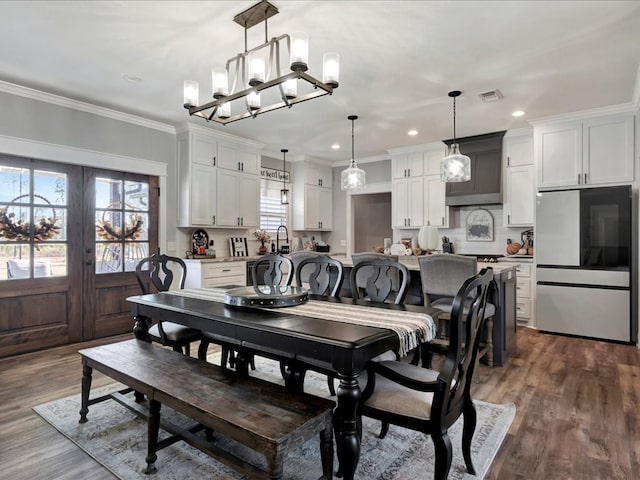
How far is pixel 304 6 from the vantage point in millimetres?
2471

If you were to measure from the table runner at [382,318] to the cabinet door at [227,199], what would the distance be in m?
3.09

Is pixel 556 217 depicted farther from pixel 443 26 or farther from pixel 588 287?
pixel 443 26

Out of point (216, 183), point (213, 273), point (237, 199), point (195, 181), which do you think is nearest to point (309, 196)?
point (237, 199)

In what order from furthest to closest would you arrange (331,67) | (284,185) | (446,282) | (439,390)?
(284,185) → (446,282) → (331,67) → (439,390)

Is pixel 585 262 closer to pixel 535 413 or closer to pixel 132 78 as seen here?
pixel 535 413

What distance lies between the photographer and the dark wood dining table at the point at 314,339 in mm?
1621

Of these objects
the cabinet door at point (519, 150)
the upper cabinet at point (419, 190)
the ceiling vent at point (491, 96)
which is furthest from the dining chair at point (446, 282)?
the cabinet door at point (519, 150)

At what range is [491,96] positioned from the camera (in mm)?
3980

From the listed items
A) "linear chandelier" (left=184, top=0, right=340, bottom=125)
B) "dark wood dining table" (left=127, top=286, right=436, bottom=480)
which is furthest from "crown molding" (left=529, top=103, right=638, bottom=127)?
"dark wood dining table" (left=127, top=286, right=436, bottom=480)

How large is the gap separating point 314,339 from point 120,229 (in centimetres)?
384

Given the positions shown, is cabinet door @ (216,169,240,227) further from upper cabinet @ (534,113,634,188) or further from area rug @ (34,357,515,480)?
upper cabinet @ (534,113,634,188)

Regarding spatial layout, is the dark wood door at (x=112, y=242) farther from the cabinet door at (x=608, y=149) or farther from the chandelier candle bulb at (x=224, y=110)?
the cabinet door at (x=608, y=149)

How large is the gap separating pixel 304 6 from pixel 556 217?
152 inches

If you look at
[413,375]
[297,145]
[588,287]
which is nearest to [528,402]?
[413,375]
